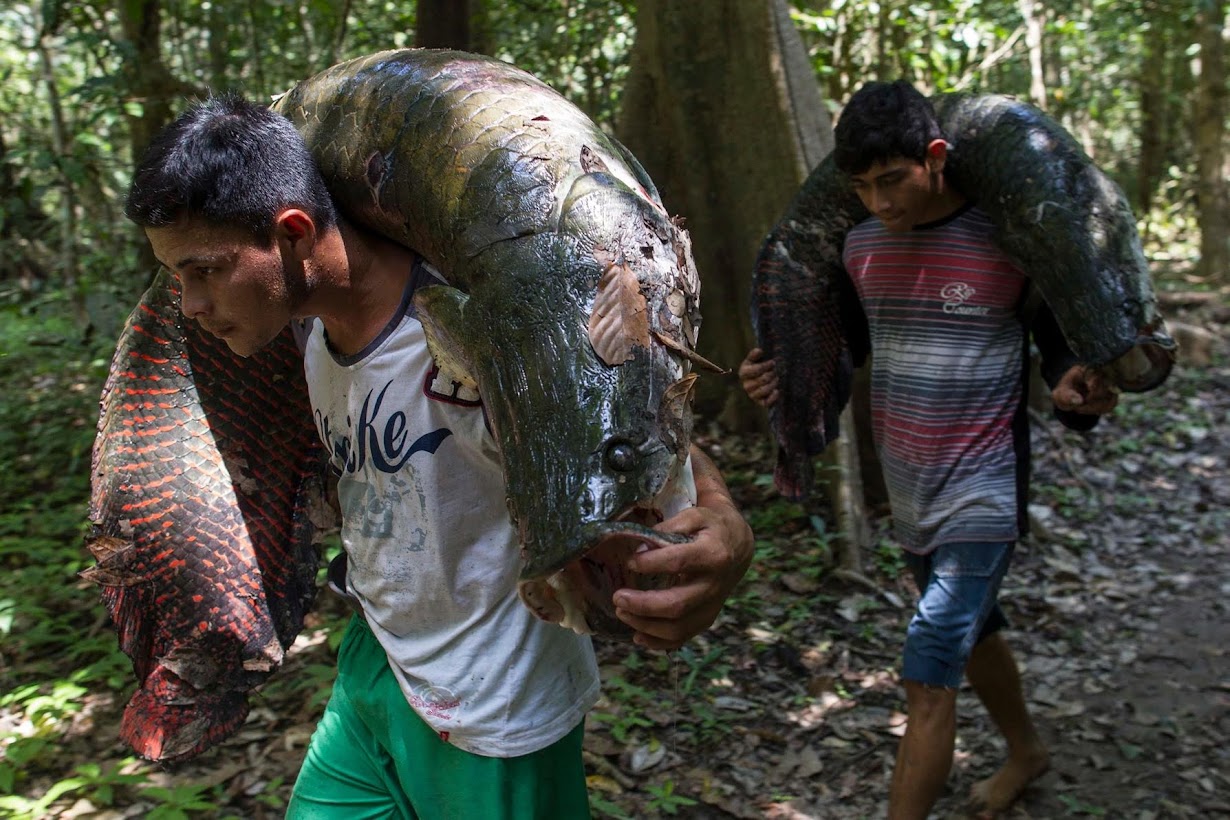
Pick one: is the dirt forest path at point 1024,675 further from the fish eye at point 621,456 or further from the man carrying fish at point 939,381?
the fish eye at point 621,456

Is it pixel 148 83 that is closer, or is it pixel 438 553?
pixel 438 553

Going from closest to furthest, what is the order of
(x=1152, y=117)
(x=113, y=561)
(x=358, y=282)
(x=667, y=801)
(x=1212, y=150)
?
(x=358, y=282) → (x=113, y=561) → (x=667, y=801) → (x=1212, y=150) → (x=1152, y=117)

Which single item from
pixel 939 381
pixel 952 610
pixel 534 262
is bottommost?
pixel 952 610

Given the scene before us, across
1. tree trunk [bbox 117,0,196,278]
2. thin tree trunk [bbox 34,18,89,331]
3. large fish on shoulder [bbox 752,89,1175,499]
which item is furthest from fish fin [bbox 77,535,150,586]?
thin tree trunk [bbox 34,18,89,331]

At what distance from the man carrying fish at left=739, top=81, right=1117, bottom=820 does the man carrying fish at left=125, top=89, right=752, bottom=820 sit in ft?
4.29

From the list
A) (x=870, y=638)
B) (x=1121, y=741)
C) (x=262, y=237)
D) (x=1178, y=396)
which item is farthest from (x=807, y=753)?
(x=1178, y=396)

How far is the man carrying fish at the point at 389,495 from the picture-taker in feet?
5.12

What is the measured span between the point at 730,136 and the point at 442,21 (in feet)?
6.49

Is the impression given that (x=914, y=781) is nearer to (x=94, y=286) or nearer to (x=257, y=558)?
(x=257, y=558)

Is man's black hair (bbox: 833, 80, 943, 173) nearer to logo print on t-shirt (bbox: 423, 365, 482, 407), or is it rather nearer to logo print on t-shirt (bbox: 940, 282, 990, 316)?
logo print on t-shirt (bbox: 940, 282, 990, 316)

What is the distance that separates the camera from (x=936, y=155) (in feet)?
9.02

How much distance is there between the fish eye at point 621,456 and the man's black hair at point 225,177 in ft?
2.39

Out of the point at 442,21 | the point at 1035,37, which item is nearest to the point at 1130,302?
the point at 442,21

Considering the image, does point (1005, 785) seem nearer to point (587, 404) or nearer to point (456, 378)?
point (456, 378)
